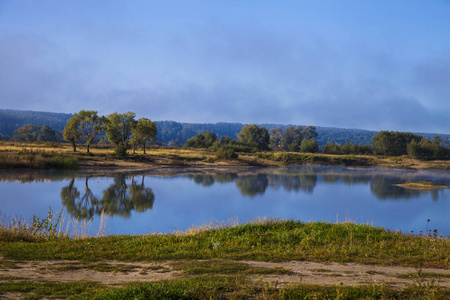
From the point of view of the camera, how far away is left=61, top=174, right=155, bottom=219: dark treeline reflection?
21.1 metres

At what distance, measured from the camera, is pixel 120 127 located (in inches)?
2263

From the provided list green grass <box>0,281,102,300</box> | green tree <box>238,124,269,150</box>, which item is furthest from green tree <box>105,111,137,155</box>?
green grass <box>0,281,102,300</box>

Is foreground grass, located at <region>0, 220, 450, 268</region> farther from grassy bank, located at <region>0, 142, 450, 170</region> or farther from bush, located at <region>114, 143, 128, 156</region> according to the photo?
bush, located at <region>114, 143, 128, 156</region>

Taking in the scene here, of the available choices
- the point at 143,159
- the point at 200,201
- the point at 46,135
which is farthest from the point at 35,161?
the point at 46,135

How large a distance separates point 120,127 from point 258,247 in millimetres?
50090

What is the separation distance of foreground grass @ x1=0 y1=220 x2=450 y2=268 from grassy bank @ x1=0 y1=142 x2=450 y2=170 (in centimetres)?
3104

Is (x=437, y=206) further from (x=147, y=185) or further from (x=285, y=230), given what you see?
(x=147, y=185)

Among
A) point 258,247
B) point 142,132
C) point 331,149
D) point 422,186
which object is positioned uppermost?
point 142,132

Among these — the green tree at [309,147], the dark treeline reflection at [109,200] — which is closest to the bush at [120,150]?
the dark treeline reflection at [109,200]

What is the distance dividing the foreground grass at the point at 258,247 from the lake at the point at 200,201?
14.1 feet

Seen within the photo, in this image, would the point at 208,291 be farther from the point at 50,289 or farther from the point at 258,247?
the point at 258,247

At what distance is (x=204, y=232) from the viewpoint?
12.4m

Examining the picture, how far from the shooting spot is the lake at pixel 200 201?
19922 millimetres

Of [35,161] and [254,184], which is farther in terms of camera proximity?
[35,161]
